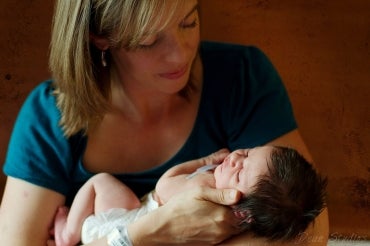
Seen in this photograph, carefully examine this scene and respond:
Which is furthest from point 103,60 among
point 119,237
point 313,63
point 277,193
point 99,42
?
point 313,63

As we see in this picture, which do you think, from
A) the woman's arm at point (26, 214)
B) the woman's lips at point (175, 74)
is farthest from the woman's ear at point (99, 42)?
the woman's arm at point (26, 214)

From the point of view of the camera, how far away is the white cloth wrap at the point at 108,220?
1.28 meters

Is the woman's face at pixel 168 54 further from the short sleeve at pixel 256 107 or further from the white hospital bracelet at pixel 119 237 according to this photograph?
the white hospital bracelet at pixel 119 237

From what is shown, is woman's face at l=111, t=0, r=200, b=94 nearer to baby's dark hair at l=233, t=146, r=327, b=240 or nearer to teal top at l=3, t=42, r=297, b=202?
teal top at l=3, t=42, r=297, b=202

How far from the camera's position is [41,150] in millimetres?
1376

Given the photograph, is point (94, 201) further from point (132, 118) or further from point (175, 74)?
point (175, 74)

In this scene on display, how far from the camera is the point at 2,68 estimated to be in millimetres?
1623

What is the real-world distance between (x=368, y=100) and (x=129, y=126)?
0.70m

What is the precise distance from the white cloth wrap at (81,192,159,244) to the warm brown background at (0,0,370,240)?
1.73 feet

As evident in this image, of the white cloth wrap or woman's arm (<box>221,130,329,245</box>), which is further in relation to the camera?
the white cloth wrap

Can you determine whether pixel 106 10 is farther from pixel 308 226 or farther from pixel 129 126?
pixel 308 226

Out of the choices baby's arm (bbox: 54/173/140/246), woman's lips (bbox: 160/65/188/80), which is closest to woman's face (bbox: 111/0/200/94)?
woman's lips (bbox: 160/65/188/80)

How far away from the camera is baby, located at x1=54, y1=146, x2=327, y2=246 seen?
3.41ft

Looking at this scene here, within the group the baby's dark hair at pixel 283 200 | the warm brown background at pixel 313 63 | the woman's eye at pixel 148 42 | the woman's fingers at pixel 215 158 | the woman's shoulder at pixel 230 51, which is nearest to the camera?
the baby's dark hair at pixel 283 200
